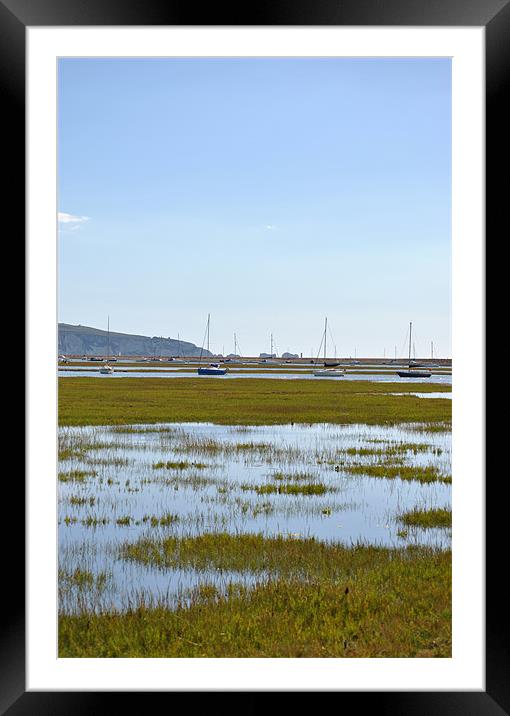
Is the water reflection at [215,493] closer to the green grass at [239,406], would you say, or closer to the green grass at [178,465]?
the green grass at [178,465]

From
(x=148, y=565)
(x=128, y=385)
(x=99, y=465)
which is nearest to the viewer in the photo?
(x=148, y=565)

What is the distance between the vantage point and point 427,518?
7574 millimetres

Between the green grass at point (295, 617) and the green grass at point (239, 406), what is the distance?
12.0 metres

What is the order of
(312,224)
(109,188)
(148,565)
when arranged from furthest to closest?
(312,224), (109,188), (148,565)

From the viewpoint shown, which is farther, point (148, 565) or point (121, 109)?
point (121, 109)

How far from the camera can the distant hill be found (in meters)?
120

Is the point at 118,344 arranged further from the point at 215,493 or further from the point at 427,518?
the point at 427,518

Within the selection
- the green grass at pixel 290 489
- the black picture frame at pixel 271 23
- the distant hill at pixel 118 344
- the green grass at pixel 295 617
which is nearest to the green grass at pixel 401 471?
the green grass at pixel 290 489

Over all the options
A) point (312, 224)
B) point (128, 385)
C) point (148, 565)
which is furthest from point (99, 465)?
point (312, 224)

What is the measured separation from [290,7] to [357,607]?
11.5ft

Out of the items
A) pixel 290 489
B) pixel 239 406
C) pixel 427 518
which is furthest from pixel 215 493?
pixel 239 406

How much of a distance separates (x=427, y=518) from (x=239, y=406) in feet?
48.6
